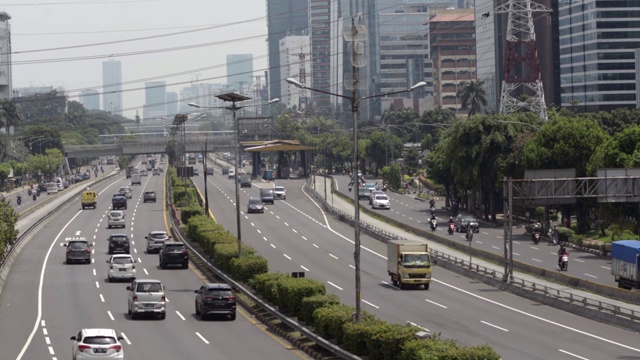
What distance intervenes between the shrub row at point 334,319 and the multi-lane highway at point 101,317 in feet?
4.57

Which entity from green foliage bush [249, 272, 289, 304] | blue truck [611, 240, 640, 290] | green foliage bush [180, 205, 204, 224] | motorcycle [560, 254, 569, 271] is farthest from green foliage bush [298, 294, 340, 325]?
green foliage bush [180, 205, 204, 224]

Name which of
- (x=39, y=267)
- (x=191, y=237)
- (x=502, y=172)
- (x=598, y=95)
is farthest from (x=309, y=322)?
(x=598, y=95)

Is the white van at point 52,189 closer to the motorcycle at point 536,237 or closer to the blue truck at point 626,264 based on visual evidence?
the motorcycle at point 536,237

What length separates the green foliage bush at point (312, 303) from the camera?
3912cm

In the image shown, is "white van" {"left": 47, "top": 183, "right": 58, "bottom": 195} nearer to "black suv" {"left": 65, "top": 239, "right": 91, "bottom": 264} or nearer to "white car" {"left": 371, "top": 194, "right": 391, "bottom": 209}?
"white car" {"left": 371, "top": 194, "right": 391, "bottom": 209}

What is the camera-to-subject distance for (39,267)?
6981 centimetres

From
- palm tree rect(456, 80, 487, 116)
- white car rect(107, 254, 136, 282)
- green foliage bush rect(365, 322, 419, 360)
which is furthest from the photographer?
palm tree rect(456, 80, 487, 116)

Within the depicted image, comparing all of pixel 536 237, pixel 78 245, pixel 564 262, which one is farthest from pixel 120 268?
pixel 536 237

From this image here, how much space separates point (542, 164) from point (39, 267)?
4172cm

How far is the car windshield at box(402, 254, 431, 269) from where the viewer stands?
5888 centimetres

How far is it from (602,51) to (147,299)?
147083 mm

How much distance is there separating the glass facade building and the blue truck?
12209 cm

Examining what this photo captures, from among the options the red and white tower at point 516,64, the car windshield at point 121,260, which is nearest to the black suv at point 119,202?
the red and white tower at point 516,64

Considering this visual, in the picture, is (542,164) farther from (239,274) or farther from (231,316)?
(231,316)
